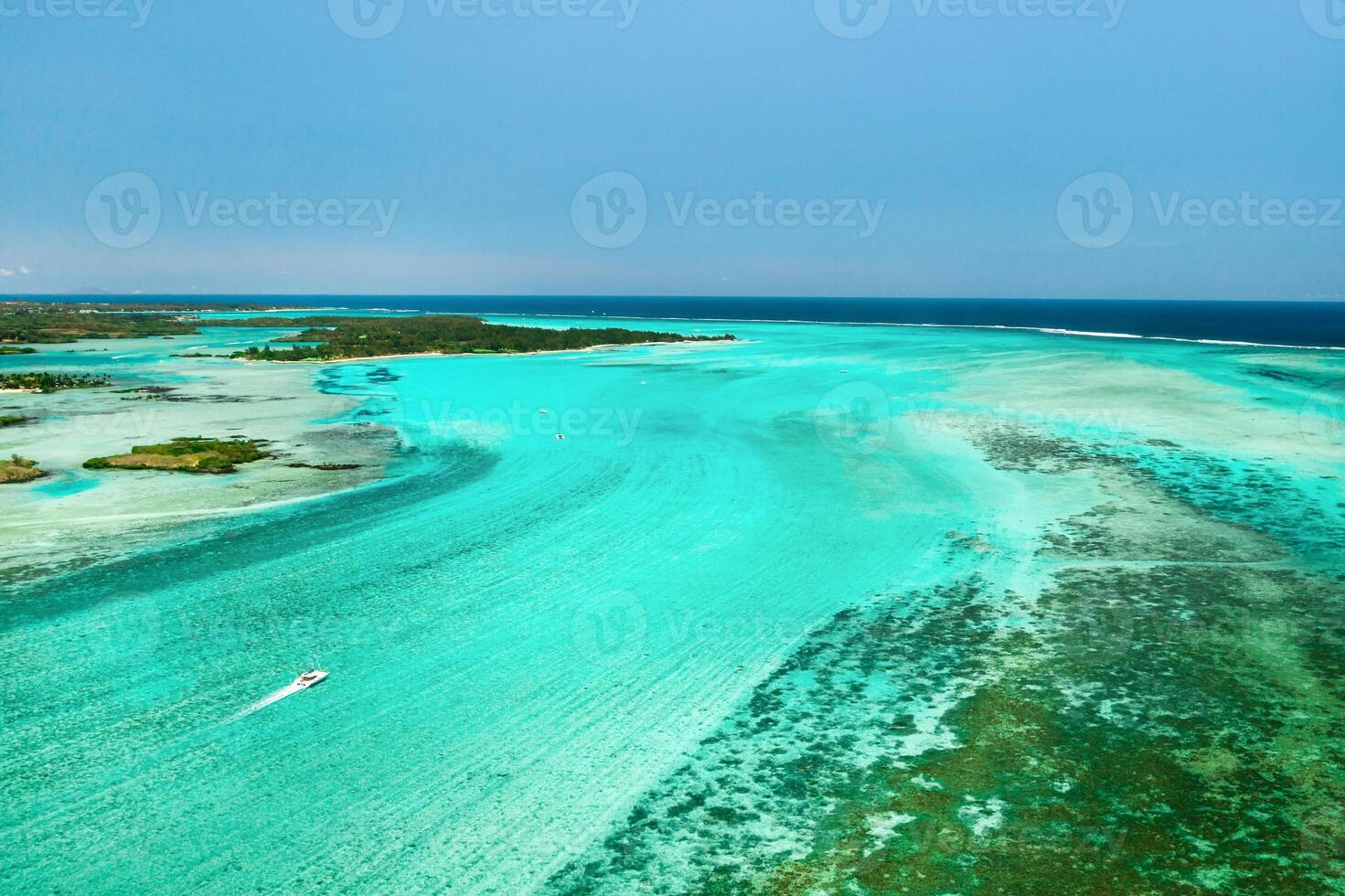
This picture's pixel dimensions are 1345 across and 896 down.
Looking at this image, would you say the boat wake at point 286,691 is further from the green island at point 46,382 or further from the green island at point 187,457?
the green island at point 46,382

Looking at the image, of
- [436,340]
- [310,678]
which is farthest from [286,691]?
[436,340]

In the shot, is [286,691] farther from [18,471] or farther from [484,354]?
[484,354]

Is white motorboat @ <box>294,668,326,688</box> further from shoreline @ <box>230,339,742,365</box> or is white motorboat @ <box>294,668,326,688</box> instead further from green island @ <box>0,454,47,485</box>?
shoreline @ <box>230,339,742,365</box>

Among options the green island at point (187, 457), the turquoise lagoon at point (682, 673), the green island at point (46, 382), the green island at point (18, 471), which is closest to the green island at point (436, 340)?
the green island at point (46, 382)

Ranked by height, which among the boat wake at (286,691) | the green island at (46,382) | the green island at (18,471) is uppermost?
the green island at (46,382)

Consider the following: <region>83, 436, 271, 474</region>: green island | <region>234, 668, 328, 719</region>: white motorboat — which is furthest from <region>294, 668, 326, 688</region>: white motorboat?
<region>83, 436, 271, 474</region>: green island

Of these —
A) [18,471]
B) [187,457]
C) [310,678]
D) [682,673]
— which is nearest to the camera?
[310,678]
